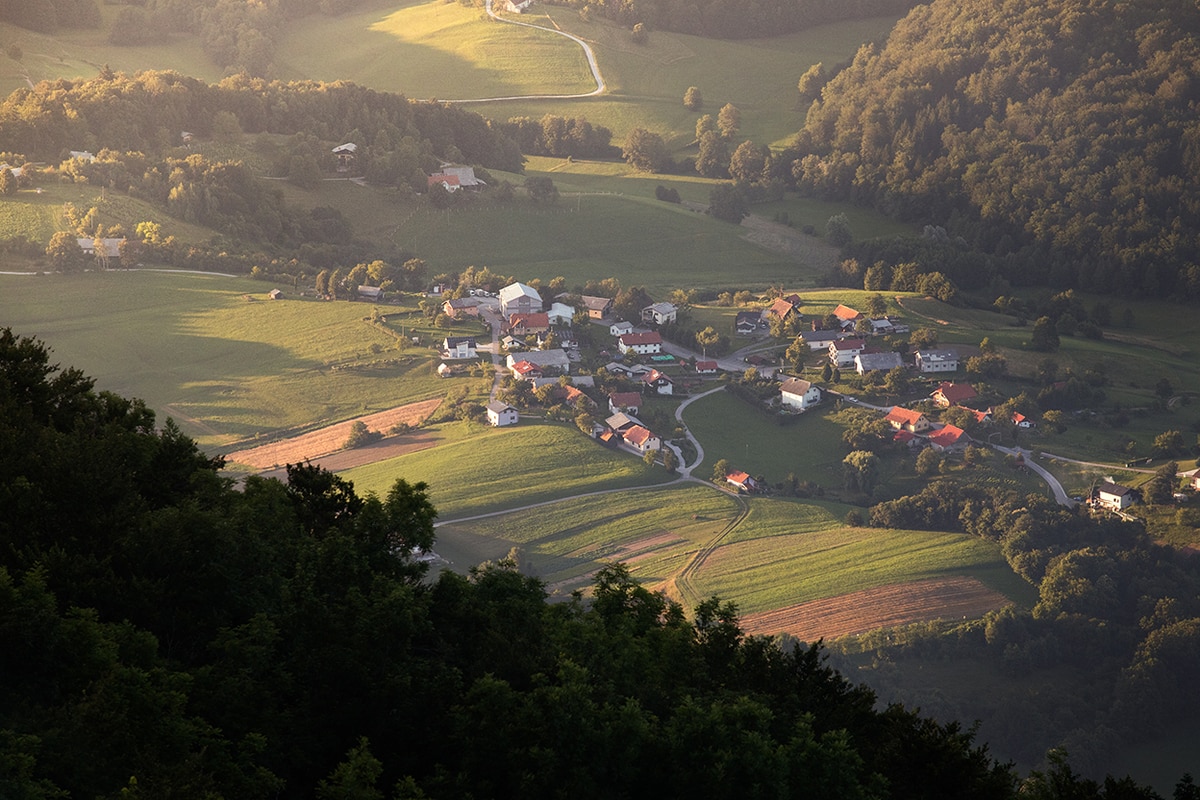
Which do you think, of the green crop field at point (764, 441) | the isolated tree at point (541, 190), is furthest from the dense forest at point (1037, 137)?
the green crop field at point (764, 441)

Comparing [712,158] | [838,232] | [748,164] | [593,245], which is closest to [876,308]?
[838,232]

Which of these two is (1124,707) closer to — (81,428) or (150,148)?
(81,428)

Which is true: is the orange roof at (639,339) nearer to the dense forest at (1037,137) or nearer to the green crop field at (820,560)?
the green crop field at (820,560)

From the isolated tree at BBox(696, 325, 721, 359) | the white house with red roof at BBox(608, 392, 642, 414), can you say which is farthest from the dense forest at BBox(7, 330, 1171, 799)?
the isolated tree at BBox(696, 325, 721, 359)

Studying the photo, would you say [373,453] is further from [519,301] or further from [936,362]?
[936,362]

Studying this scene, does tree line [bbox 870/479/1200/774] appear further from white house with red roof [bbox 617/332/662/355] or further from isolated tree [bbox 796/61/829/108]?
isolated tree [bbox 796/61/829/108]
